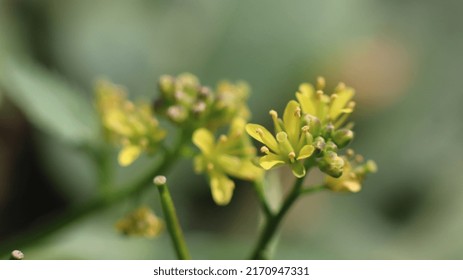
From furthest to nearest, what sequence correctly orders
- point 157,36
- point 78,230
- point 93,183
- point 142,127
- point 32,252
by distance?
point 157,36
point 93,183
point 78,230
point 32,252
point 142,127

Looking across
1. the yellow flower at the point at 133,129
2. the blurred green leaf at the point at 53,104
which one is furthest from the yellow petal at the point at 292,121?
the blurred green leaf at the point at 53,104

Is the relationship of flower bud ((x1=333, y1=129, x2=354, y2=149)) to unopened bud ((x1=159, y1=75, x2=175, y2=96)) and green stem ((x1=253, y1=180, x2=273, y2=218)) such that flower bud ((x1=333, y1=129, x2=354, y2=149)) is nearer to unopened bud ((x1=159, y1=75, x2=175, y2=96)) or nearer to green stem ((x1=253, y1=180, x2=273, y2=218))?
green stem ((x1=253, y1=180, x2=273, y2=218))

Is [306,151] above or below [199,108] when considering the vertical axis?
below

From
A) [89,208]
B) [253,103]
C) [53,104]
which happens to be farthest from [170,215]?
[253,103]

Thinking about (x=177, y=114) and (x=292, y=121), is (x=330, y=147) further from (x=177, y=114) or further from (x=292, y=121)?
(x=177, y=114)

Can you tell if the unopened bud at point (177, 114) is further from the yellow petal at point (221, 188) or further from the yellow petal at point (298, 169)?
the yellow petal at point (298, 169)
